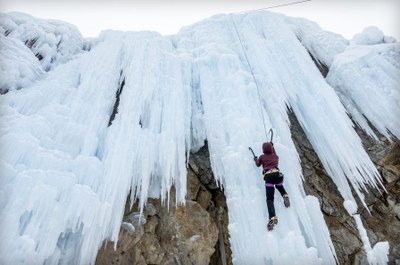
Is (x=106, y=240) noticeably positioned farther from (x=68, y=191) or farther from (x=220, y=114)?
(x=220, y=114)

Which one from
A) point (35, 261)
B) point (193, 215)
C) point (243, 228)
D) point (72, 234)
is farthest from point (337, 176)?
point (35, 261)

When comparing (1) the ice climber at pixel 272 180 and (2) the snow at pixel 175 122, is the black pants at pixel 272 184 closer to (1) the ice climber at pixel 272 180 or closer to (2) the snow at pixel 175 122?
(1) the ice climber at pixel 272 180

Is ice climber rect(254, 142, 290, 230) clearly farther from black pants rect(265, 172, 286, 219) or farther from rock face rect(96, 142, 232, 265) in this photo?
rock face rect(96, 142, 232, 265)

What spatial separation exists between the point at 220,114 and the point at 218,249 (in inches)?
98.1

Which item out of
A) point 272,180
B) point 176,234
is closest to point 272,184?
point 272,180

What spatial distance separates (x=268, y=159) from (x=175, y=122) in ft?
6.42

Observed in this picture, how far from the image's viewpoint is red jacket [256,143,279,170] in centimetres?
462

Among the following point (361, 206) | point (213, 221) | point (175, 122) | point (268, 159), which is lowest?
point (213, 221)

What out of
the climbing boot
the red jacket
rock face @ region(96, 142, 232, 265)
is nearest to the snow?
the climbing boot

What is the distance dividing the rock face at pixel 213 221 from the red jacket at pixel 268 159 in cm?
133

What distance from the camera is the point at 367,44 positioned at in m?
7.94

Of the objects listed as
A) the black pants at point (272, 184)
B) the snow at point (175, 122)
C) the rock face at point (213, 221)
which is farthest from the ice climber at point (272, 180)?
the rock face at point (213, 221)

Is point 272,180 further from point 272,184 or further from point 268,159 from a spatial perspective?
point 268,159

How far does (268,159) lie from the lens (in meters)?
4.68
